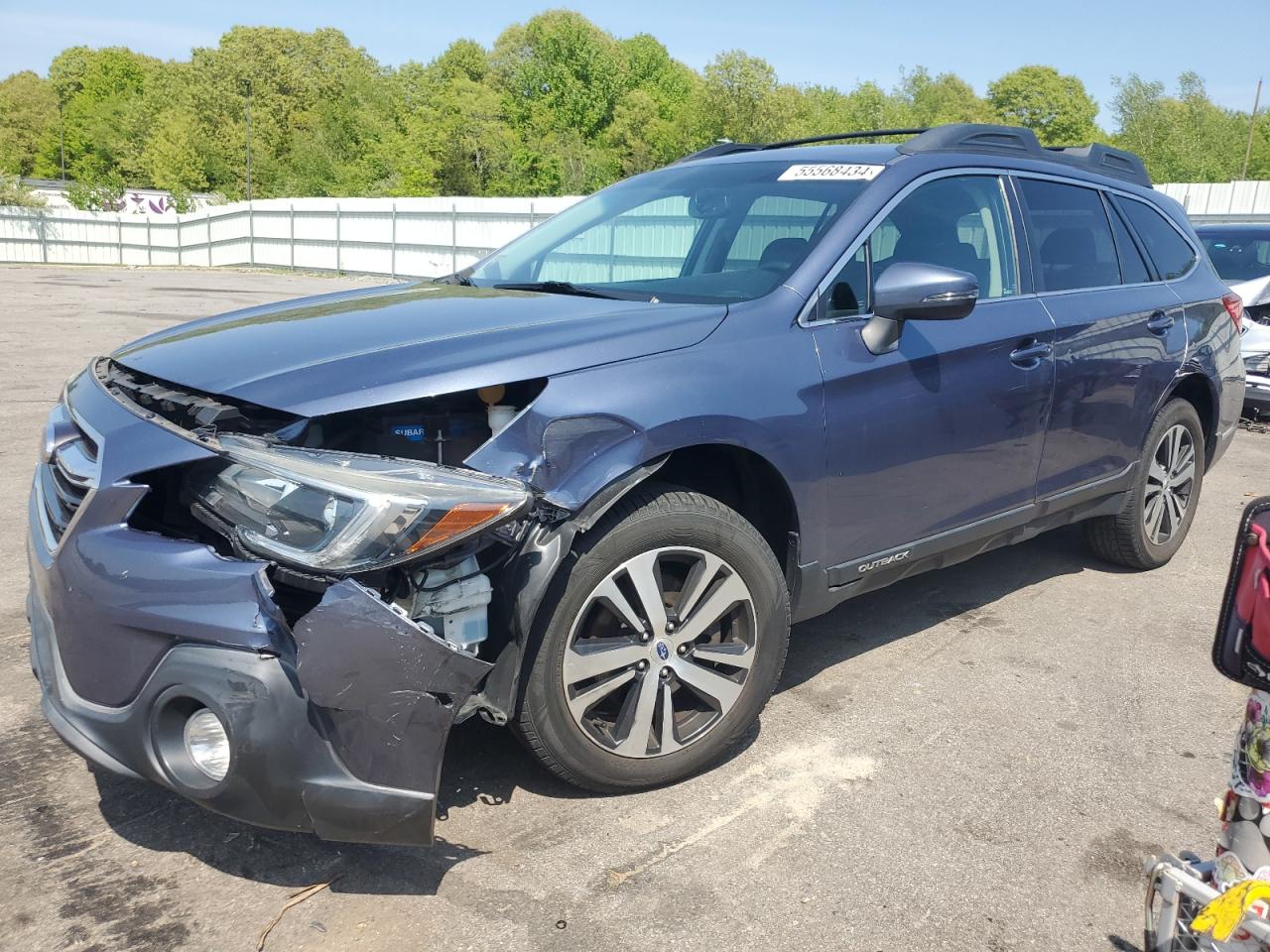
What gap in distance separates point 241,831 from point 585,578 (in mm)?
1084

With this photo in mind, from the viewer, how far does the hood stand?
2.49 meters

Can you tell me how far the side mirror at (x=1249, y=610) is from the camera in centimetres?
175

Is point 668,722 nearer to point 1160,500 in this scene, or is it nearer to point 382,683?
point 382,683

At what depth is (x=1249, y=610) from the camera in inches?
70.4

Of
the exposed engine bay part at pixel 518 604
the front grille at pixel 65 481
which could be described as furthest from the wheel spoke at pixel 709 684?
the front grille at pixel 65 481

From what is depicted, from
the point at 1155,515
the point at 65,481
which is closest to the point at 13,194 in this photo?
the point at 65,481

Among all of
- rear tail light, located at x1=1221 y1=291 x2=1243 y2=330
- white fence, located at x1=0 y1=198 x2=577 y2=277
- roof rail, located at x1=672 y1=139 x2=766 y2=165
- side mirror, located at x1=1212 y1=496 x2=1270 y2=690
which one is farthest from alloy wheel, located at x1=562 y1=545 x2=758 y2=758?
white fence, located at x1=0 y1=198 x2=577 y2=277

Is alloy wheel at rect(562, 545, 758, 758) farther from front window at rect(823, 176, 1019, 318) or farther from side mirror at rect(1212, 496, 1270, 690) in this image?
side mirror at rect(1212, 496, 1270, 690)

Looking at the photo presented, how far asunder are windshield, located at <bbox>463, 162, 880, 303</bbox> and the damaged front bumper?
60.1 inches

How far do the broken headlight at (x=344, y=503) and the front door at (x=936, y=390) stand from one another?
4.09 feet

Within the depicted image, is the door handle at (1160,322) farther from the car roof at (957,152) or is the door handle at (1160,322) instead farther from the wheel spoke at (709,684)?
the wheel spoke at (709,684)

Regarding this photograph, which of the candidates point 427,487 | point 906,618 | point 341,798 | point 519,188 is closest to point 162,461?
point 427,487

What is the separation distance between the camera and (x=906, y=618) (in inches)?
172

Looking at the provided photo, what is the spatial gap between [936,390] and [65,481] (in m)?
2.50
